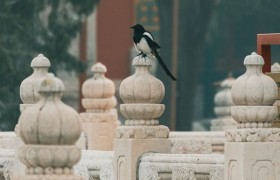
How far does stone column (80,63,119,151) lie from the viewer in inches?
1187

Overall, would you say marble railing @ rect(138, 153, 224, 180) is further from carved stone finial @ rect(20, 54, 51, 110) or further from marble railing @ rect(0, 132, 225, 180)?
carved stone finial @ rect(20, 54, 51, 110)

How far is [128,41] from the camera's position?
55938 millimetres

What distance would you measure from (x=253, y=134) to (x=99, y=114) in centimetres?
1010

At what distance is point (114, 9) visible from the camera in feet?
182

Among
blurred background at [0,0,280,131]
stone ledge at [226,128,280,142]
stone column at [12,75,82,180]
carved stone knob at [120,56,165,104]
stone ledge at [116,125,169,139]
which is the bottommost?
stone column at [12,75,82,180]

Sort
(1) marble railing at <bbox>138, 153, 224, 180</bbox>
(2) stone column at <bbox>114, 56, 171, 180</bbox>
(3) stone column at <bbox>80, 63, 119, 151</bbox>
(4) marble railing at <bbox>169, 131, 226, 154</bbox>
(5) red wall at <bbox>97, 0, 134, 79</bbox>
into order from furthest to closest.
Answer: (5) red wall at <bbox>97, 0, 134, 79</bbox>, (3) stone column at <bbox>80, 63, 119, 151</bbox>, (4) marble railing at <bbox>169, 131, 226, 154</bbox>, (2) stone column at <bbox>114, 56, 171, 180</bbox>, (1) marble railing at <bbox>138, 153, 224, 180</bbox>

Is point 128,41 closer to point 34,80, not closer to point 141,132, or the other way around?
point 141,132

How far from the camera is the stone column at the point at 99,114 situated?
3014 centimetres

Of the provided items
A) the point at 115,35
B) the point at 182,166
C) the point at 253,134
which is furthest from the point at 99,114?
the point at 115,35

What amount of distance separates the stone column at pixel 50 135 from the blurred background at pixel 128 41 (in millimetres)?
21930

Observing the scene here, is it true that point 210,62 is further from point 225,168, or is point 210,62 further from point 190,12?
point 225,168

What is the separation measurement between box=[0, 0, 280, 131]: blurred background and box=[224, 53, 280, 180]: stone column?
18.3m

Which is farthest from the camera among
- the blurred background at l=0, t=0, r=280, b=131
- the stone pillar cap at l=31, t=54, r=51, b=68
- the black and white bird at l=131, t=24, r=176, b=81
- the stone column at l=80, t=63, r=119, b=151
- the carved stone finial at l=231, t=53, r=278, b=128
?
the blurred background at l=0, t=0, r=280, b=131

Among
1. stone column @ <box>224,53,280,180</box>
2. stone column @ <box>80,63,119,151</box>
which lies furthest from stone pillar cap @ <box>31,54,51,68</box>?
stone column @ <box>80,63,119,151</box>
